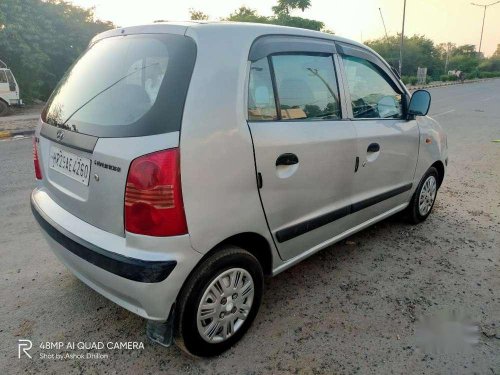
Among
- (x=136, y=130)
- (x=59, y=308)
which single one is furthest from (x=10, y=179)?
(x=136, y=130)

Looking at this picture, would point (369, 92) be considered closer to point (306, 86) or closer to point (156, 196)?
point (306, 86)

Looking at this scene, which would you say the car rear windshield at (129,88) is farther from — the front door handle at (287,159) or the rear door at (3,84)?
the rear door at (3,84)

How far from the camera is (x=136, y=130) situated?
1.76 metres

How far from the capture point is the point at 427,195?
12.8 feet

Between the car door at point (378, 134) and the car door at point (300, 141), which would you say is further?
the car door at point (378, 134)

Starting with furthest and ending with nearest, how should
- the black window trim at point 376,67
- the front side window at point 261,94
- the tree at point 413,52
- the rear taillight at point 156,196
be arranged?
1. the tree at point 413,52
2. the black window trim at point 376,67
3. the front side window at point 261,94
4. the rear taillight at point 156,196

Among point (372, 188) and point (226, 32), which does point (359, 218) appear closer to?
point (372, 188)

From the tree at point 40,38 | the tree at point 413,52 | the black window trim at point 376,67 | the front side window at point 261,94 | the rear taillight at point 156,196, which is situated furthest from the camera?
the tree at point 413,52

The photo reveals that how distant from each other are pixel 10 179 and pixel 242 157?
4.62 m

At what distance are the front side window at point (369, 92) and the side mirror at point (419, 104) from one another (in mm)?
92

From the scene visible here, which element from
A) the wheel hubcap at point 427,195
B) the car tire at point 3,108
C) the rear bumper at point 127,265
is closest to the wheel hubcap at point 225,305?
the rear bumper at point 127,265

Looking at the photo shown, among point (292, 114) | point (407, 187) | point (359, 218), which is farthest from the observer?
point (407, 187)

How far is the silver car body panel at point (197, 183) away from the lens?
1.77 metres

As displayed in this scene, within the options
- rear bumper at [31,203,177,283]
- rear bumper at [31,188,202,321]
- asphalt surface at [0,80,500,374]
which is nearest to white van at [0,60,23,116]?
asphalt surface at [0,80,500,374]
